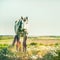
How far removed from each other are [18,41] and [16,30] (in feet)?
0.44

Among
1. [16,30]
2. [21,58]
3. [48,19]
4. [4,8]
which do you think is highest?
[4,8]

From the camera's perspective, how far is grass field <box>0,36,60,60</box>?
193 centimetres

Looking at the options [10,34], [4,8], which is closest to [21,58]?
[10,34]

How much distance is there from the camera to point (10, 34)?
198 centimetres

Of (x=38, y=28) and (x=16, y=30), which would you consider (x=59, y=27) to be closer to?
(x=38, y=28)

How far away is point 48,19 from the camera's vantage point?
2006 mm

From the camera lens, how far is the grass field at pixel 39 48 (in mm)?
1927

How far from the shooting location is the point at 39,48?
1954mm

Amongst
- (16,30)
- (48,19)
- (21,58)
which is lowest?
(21,58)

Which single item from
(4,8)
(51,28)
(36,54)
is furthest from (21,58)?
(4,8)

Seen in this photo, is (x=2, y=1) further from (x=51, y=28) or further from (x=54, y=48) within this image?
(x=54, y=48)

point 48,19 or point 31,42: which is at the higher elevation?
point 48,19

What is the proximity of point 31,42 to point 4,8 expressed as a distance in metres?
0.52

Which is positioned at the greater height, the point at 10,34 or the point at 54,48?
the point at 10,34
